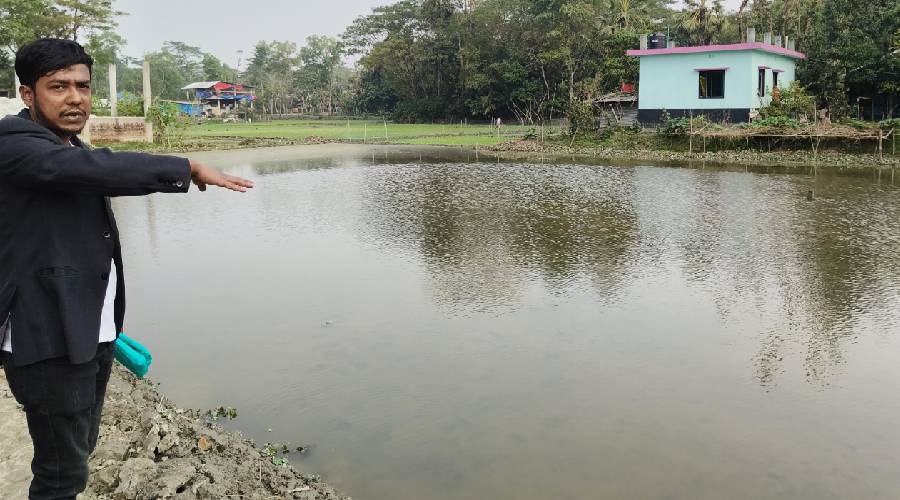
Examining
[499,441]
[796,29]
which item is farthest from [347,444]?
[796,29]

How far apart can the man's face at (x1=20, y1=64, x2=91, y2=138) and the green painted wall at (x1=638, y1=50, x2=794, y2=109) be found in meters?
30.1

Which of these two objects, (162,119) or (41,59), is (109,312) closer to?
(41,59)

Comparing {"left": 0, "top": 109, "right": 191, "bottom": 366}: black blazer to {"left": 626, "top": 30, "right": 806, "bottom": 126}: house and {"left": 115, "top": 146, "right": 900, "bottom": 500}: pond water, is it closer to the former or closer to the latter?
{"left": 115, "top": 146, "right": 900, "bottom": 500}: pond water

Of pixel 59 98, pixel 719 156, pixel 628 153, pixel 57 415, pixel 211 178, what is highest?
pixel 628 153

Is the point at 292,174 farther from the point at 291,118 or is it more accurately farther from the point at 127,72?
the point at 127,72

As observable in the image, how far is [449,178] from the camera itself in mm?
20594

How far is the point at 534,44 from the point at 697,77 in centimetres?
1846

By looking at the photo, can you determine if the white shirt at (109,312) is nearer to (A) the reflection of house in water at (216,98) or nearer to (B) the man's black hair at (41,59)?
(B) the man's black hair at (41,59)

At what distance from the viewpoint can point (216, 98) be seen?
74500 millimetres

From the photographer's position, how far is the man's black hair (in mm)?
2469

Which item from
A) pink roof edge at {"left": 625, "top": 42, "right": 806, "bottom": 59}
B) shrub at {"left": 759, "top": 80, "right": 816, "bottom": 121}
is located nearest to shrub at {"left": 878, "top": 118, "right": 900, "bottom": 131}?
shrub at {"left": 759, "top": 80, "right": 816, "bottom": 121}

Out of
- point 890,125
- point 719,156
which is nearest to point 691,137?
point 719,156

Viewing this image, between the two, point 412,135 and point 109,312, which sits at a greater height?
point 412,135

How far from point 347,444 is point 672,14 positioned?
178 ft
